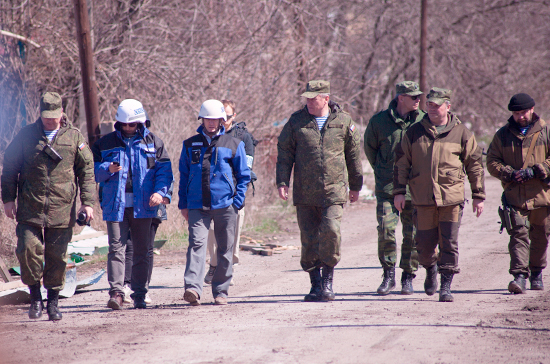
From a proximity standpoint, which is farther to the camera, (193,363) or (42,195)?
(42,195)

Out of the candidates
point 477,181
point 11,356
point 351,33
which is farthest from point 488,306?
point 351,33

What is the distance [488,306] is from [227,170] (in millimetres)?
2814

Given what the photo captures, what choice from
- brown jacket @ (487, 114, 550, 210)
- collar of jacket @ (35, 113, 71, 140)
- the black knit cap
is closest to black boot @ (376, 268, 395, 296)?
brown jacket @ (487, 114, 550, 210)

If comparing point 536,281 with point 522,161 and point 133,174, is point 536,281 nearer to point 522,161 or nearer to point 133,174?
point 522,161

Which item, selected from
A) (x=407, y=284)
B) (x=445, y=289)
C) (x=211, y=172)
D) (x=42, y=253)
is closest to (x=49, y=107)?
(x=42, y=253)

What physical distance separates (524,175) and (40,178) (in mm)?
4764

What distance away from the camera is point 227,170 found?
20.7 feet

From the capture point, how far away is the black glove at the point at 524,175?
662 cm

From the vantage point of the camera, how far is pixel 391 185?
22.2ft

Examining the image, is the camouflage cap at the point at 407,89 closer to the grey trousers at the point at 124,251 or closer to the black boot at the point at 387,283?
the black boot at the point at 387,283

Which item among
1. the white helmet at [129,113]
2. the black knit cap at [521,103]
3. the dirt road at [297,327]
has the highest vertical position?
the black knit cap at [521,103]

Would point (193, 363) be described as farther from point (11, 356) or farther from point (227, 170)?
point (227, 170)

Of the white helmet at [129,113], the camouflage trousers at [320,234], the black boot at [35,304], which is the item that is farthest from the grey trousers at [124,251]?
the camouflage trousers at [320,234]

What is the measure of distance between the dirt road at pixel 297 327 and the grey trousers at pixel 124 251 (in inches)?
10.9
